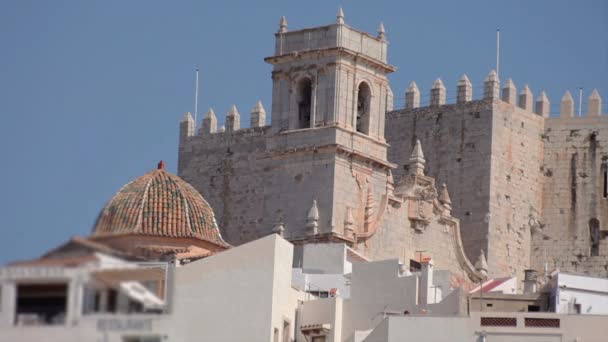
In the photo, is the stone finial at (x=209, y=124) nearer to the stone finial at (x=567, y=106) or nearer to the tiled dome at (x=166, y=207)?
the stone finial at (x=567, y=106)

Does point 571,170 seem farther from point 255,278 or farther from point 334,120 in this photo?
point 255,278

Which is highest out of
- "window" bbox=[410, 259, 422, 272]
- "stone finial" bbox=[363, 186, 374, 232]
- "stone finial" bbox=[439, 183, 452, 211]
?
"stone finial" bbox=[439, 183, 452, 211]

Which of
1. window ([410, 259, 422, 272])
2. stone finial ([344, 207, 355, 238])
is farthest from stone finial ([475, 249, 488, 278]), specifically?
window ([410, 259, 422, 272])

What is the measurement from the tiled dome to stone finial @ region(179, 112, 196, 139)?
3121 centimetres

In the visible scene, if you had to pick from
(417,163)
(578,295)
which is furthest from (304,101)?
(578,295)

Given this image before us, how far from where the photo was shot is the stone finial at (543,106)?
243ft

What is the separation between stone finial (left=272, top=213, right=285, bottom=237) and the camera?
5806 centimetres

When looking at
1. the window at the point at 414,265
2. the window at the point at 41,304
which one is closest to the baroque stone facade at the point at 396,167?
the window at the point at 414,265

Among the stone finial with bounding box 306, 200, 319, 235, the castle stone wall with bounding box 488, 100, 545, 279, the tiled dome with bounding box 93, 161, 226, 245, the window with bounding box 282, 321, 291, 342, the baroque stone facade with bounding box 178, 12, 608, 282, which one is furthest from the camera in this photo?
the castle stone wall with bounding box 488, 100, 545, 279

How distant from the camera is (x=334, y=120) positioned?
5919 cm

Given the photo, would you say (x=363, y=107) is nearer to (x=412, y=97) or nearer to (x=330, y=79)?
(x=330, y=79)

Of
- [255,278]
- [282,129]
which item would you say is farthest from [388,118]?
[255,278]

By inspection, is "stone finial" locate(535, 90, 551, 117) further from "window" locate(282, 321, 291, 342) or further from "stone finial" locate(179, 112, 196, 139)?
"window" locate(282, 321, 291, 342)

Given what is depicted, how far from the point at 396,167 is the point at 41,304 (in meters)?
52.1
